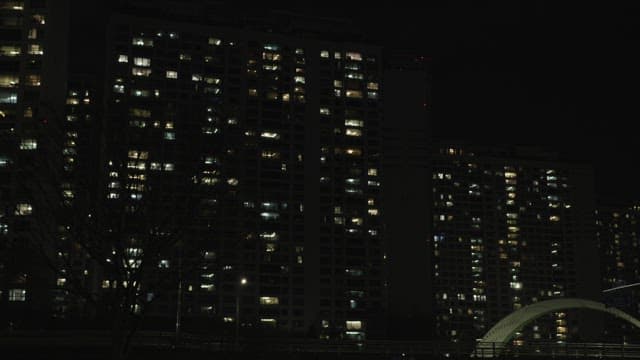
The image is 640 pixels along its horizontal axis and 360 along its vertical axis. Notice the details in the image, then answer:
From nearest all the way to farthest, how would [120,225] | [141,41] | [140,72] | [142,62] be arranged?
[120,225], [140,72], [142,62], [141,41]

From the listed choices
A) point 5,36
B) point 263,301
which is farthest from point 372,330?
point 5,36

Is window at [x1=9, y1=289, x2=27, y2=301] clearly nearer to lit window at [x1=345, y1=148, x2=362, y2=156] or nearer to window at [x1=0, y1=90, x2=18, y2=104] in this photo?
window at [x1=0, y1=90, x2=18, y2=104]

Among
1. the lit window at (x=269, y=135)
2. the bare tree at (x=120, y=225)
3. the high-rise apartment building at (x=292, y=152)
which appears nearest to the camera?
the bare tree at (x=120, y=225)

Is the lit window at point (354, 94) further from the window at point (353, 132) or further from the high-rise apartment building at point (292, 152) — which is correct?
the window at point (353, 132)

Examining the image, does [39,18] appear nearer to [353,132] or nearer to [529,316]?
[353,132]

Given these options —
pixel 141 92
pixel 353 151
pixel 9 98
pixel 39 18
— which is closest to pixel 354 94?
pixel 353 151

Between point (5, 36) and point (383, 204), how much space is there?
313 feet

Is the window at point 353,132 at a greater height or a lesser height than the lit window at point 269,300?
greater

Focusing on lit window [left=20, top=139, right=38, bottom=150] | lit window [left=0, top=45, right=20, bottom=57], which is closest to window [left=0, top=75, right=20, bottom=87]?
lit window [left=0, top=45, right=20, bottom=57]

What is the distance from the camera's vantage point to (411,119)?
653 ft

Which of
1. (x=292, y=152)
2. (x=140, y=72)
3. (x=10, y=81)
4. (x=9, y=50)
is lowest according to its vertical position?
(x=292, y=152)

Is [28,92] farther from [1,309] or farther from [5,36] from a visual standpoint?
[1,309]

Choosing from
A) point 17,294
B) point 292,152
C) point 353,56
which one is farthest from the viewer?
point 353,56

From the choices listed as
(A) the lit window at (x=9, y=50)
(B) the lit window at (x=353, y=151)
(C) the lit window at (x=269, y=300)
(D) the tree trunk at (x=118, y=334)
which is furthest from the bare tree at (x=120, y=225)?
(B) the lit window at (x=353, y=151)
